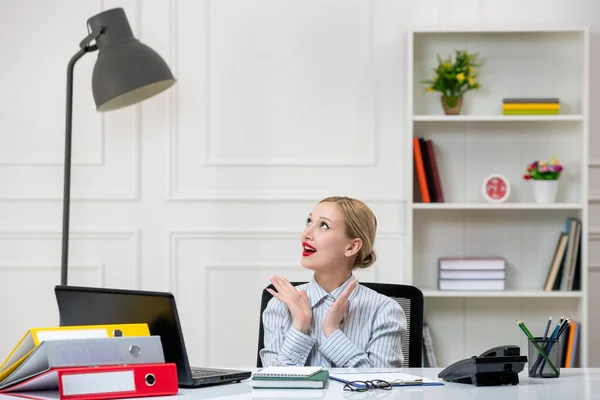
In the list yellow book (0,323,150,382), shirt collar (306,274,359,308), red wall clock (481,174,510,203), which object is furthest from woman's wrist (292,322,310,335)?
red wall clock (481,174,510,203)

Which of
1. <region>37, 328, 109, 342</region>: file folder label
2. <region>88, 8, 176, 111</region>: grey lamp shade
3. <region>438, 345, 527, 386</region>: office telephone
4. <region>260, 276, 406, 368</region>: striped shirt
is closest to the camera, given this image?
<region>37, 328, 109, 342</region>: file folder label

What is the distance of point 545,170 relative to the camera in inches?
149

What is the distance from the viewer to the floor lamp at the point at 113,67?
3.45 m

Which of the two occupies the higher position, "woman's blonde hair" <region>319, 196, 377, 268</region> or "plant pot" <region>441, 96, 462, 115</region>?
"plant pot" <region>441, 96, 462, 115</region>

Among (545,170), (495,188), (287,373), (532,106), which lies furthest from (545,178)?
(287,373)

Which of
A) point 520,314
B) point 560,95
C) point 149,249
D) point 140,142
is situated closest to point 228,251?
point 149,249

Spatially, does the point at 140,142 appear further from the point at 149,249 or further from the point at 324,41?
the point at 324,41

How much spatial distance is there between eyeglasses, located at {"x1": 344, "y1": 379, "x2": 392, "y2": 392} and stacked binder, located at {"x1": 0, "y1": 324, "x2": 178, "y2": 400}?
0.36 m

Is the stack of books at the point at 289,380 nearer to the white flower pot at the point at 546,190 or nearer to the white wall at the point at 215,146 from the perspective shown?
the white wall at the point at 215,146

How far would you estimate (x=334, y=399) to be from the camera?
5.68 ft

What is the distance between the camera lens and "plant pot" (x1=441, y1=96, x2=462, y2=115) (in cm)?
383

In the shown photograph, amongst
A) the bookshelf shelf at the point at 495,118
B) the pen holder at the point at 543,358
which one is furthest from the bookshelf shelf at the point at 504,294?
the pen holder at the point at 543,358

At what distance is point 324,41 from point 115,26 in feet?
3.10

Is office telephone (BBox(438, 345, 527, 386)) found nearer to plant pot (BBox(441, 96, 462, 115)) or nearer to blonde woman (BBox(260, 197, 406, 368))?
blonde woman (BBox(260, 197, 406, 368))
